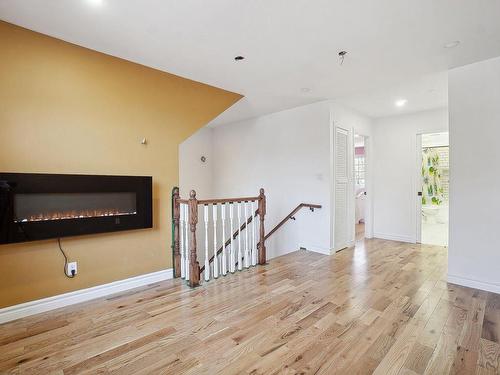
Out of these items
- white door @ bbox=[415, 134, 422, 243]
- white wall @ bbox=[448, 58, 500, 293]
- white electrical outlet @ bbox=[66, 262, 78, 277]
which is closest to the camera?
white electrical outlet @ bbox=[66, 262, 78, 277]

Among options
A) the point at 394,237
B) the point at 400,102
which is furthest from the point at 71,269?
the point at 394,237

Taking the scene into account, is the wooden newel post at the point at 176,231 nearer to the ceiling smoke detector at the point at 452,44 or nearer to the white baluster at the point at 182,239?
the white baluster at the point at 182,239

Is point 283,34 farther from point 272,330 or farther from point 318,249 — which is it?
point 318,249

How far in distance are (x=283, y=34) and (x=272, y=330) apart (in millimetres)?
2534

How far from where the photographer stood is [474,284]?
9.53ft

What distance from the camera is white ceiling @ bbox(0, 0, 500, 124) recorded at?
199cm

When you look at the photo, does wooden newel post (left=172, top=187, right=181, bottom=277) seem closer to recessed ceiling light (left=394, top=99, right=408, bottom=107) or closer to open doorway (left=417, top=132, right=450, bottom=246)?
recessed ceiling light (left=394, top=99, right=408, bottom=107)

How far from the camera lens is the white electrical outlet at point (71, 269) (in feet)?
8.46

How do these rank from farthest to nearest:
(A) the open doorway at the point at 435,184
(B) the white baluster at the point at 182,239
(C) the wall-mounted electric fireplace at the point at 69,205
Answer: (A) the open doorway at the point at 435,184 < (B) the white baluster at the point at 182,239 < (C) the wall-mounted electric fireplace at the point at 69,205

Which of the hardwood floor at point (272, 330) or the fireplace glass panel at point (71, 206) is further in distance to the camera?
the fireplace glass panel at point (71, 206)

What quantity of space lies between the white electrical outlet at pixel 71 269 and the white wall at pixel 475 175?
4104 mm

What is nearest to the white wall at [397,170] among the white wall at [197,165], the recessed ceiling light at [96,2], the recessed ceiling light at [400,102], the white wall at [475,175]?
the recessed ceiling light at [400,102]

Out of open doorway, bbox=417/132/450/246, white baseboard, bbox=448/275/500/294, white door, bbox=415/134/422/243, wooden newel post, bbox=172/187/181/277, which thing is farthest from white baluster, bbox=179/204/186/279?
open doorway, bbox=417/132/450/246

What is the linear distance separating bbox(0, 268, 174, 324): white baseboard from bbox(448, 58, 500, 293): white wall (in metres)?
3.45
